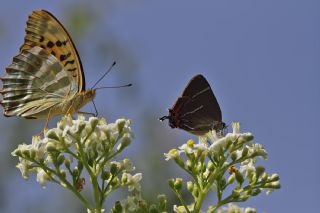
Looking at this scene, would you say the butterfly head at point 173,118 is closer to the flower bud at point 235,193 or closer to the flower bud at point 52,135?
the flower bud at point 235,193

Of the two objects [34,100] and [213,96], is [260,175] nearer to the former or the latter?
[213,96]

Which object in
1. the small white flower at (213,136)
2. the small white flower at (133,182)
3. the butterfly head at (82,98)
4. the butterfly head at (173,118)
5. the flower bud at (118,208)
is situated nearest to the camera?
the flower bud at (118,208)

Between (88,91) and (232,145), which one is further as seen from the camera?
(88,91)

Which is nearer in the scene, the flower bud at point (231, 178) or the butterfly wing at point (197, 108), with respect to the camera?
the flower bud at point (231, 178)

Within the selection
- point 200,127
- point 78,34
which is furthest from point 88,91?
point 78,34

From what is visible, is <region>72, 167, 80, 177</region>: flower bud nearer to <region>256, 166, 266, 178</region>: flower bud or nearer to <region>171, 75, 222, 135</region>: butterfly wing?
<region>171, 75, 222, 135</region>: butterfly wing

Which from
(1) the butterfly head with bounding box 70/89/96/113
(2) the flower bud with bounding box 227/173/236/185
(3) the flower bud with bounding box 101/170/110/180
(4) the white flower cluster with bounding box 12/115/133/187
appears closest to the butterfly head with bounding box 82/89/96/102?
(1) the butterfly head with bounding box 70/89/96/113

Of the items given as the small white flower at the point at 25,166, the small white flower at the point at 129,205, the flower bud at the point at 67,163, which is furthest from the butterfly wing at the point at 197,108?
the small white flower at the point at 25,166

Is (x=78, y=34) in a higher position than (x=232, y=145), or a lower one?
higher

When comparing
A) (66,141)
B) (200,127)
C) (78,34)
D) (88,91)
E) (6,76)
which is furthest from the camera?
(78,34)
